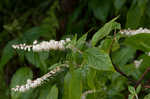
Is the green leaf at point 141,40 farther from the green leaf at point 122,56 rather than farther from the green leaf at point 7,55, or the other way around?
the green leaf at point 7,55

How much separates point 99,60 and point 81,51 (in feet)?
0.21

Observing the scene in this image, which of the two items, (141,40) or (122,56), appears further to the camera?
(122,56)

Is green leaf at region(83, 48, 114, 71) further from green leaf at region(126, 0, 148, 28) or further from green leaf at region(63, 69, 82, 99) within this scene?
green leaf at region(126, 0, 148, 28)

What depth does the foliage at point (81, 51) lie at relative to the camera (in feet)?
2.04

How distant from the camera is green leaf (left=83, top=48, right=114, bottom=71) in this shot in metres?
0.58

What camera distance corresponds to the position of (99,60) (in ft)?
1.92

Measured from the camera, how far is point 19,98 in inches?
31.4

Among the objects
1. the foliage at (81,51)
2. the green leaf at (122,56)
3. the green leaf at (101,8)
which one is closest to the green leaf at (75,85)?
the foliage at (81,51)

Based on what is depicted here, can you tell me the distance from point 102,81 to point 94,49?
0.88 ft

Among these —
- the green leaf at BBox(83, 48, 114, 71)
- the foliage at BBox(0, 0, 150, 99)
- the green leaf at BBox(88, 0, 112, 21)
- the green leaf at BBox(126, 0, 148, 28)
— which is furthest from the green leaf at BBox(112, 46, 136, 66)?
the green leaf at BBox(83, 48, 114, 71)

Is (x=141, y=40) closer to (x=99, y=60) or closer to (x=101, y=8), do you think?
(x=99, y=60)

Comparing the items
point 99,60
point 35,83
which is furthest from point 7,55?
point 99,60

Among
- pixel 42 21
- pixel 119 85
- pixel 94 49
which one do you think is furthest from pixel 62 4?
pixel 94 49

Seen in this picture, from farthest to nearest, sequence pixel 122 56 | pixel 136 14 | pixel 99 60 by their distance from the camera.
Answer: pixel 136 14
pixel 122 56
pixel 99 60
